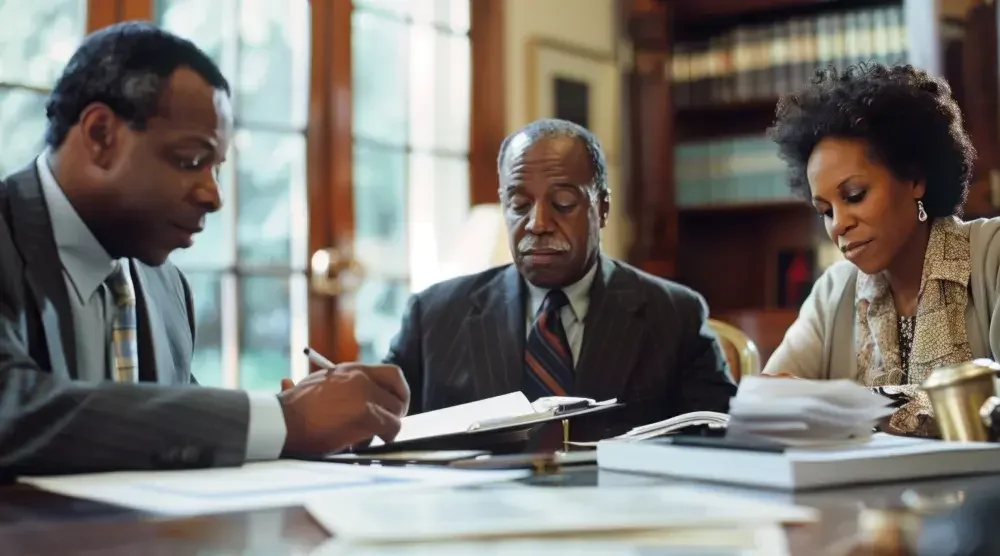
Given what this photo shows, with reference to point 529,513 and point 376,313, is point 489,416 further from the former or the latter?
point 376,313

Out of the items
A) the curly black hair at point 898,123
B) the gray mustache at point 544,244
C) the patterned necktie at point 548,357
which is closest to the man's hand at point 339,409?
the patterned necktie at point 548,357

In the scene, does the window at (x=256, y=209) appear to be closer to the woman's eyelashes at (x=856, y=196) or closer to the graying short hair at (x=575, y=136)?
the graying short hair at (x=575, y=136)

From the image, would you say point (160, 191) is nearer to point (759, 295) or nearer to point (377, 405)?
point (377, 405)

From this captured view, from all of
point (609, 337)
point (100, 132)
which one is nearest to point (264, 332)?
point (609, 337)

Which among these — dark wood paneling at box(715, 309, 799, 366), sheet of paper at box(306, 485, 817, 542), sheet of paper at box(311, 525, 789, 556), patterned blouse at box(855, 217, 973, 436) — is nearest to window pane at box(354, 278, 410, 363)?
dark wood paneling at box(715, 309, 799, 366)

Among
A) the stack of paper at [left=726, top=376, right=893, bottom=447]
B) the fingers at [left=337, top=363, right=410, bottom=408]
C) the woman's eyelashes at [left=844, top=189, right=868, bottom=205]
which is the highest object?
the woman's eyelashes at [left=844, top=189, right=868, bottom=205]

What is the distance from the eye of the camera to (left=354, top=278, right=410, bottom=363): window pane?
11.5ft

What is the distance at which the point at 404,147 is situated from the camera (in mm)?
3719

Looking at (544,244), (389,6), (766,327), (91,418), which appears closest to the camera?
(91,418)

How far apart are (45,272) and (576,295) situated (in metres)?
0.96

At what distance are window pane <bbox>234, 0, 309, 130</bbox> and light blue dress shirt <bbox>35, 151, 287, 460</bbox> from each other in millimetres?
1935

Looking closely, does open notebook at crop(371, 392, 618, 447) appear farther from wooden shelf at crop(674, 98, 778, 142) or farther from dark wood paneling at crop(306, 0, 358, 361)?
wooden shelf at crop(674, 98, 778, 142)

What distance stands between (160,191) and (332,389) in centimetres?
34

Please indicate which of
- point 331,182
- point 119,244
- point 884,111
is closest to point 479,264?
point 331,182
